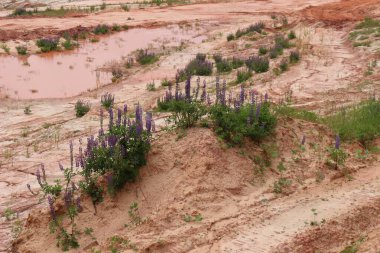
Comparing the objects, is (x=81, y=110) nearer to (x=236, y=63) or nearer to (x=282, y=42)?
(x=236, y=63)

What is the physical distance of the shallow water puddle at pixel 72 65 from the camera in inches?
686

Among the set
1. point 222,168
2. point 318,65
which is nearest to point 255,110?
point 222,168

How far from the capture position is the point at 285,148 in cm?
812

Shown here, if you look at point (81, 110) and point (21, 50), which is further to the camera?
point (21, 50)

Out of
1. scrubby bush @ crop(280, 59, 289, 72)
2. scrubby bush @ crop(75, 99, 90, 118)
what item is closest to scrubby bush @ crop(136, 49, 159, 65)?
scrubby bush @ crop(280, 59, 289, 72)

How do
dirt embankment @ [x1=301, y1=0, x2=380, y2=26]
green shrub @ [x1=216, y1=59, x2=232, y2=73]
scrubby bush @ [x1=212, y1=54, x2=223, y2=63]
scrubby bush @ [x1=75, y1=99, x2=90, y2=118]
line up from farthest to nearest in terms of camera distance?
dirt embankment @ [x1=301, y1=0, x2=380, y2=26]
scrubby bush @ [x1=212, y1=54, x2=223, y2=63]
green shrub @ [x1=216, y1=59, x2=232, y2=73]
scrubby bush @ [x1=75, y1=99, x2=90, y2=118]

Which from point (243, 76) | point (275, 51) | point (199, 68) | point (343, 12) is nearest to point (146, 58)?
point (199, 68)

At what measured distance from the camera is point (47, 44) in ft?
75.7

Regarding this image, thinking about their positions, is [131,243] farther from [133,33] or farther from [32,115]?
[133,33]

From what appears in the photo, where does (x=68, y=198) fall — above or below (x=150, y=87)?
above

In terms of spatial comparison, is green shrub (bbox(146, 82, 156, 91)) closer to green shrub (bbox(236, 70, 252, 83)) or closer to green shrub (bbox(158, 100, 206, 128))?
green shrub (bbox(236, 70, 252, 83))

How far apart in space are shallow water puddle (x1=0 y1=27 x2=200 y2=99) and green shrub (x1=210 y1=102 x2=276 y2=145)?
9475 mm

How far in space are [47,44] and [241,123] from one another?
667 inches

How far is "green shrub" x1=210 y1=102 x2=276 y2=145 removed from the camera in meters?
7.74
